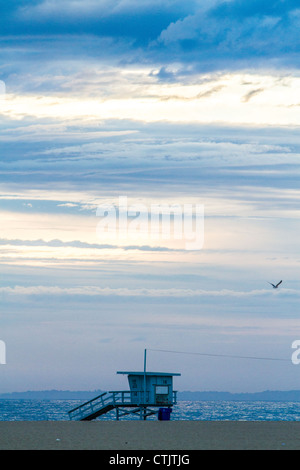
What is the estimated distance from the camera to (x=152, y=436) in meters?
30.7

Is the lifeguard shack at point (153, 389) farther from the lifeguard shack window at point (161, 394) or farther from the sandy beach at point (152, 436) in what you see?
the sandy beach at point (152, 436)

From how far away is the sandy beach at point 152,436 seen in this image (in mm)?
26719

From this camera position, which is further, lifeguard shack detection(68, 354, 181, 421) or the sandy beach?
lifeguard shack detection(68, 354, 181, 421)

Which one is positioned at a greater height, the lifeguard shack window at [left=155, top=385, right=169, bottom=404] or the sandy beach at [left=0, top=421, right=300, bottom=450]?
the lifeguard shack window at [left=155, top=385, right=169, bottom=404]

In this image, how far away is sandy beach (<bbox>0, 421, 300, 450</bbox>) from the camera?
87.7 ft

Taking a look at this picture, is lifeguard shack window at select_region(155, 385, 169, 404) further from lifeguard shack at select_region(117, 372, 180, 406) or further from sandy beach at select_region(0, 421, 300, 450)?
sandy beach at select_region(0, 421, 300, 450)

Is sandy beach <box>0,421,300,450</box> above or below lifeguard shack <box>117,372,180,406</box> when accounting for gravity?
below

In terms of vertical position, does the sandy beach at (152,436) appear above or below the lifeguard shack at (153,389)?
below

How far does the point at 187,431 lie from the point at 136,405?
41.6ft
